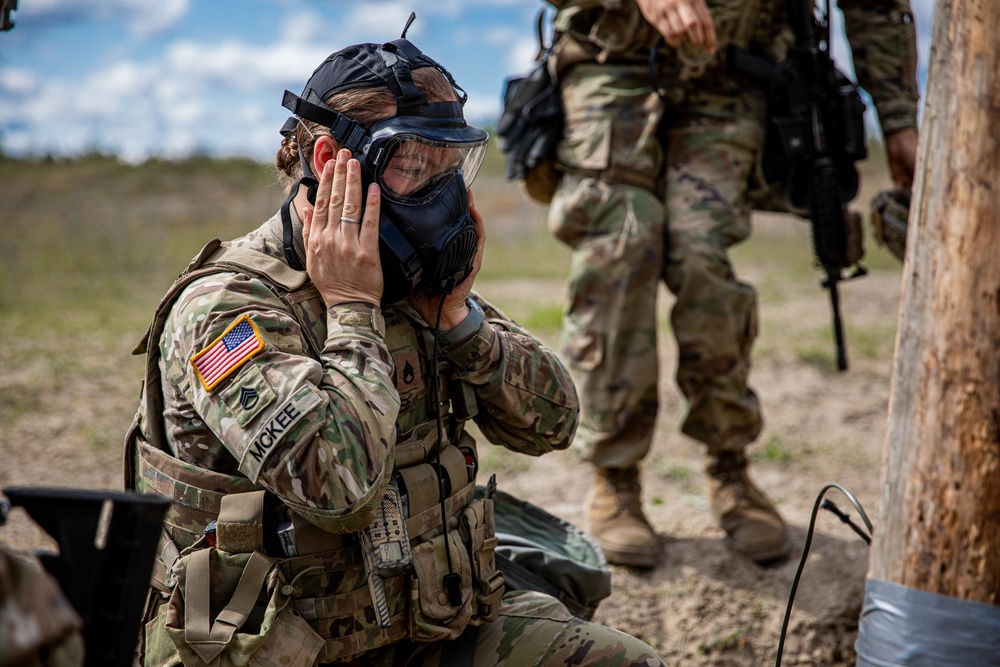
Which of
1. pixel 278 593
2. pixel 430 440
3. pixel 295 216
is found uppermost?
pixel 295 216

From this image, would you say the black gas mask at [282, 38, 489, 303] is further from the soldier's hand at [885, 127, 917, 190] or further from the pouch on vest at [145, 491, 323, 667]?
the soldier's hand at [885, 127, 917, 190]

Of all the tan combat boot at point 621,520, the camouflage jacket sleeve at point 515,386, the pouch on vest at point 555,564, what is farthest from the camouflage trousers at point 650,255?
the camouflage jacket sleeve at point 515,386

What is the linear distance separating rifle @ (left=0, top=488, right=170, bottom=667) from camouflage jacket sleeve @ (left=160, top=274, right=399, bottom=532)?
0.39 meters

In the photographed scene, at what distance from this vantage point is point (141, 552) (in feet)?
5.06

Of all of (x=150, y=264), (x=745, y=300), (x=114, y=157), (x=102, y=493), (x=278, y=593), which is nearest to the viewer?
(x=102, y=493)

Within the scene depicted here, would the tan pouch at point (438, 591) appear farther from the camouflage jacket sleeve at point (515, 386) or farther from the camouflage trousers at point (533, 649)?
the camouflage jacket sleeve at point (515, 386)

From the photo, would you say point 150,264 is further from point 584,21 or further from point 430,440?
point 430,440

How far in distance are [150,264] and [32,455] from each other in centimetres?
707

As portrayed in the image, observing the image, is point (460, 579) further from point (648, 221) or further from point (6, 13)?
point (6, 13)

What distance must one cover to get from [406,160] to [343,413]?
62 centimetres

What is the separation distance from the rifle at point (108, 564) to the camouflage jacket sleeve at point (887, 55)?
3497 millimetres

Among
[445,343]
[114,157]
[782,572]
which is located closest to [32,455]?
[445,343]

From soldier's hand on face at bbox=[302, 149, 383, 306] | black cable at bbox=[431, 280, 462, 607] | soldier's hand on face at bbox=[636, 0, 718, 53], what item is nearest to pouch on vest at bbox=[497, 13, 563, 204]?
soldier's hand on face at bbox=[636, 0, 718, 53]

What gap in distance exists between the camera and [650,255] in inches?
143
